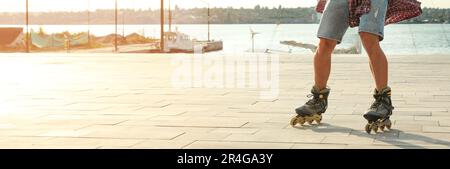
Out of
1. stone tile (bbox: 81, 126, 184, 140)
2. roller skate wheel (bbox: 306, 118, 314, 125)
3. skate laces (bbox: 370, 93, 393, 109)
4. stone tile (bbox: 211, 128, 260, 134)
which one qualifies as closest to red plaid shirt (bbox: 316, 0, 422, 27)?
skate laces (bbox: 370, 93, 393, 109)

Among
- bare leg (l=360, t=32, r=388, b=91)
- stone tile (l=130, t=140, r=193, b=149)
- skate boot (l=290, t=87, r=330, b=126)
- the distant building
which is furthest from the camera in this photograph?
the distant building

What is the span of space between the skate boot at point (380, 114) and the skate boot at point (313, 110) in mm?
429

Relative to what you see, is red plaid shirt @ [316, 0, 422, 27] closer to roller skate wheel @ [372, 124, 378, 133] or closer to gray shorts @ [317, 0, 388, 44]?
gray shorts @ [317, 0, 388, 44]

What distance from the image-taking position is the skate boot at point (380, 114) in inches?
194

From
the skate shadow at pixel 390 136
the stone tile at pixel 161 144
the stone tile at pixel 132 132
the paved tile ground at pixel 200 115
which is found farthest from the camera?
the stone tile at pixel 132 132

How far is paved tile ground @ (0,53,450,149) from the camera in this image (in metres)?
4.54

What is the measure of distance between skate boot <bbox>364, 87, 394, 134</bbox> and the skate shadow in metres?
0.05

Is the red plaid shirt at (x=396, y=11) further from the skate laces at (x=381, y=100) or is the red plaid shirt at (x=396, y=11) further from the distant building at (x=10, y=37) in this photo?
the distant building at (x=10, y=37)

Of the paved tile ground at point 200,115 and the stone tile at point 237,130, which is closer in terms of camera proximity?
the paved tile ground at point 200,115

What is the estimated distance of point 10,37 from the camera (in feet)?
173

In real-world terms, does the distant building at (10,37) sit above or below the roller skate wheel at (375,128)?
A: below

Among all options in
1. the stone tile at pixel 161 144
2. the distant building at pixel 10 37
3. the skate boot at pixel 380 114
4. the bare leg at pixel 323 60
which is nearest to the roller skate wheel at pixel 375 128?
the skate boot at pixel 380 114
